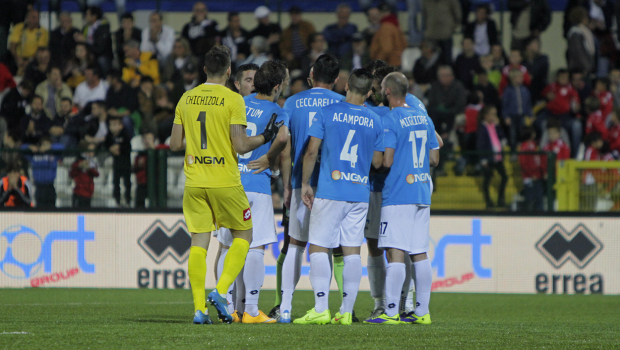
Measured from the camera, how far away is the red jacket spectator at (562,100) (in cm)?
1529

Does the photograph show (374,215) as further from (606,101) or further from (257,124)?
(606,101)

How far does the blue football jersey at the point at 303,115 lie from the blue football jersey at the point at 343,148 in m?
0.38

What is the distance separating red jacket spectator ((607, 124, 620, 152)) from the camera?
46.5ft

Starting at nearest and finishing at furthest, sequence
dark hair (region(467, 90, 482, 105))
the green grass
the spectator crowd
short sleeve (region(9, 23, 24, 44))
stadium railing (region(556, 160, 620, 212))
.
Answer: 1. the green grass
2. stadium railing (region(556, 160, 620, 212))
3. the spectator crowd
4. dark hair (region(467, 90, 482, 105))
5. short sleeve (region(9, 23, 24, 44))

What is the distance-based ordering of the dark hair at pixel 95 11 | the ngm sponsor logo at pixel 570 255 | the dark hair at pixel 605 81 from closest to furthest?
the ngm sponsor logo at pixel 570 255
the dark hair at pixel 605 81
the dark hair at pixel 95 11

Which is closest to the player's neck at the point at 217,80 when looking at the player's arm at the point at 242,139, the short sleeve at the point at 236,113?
the short sleeve at the point at 236,113

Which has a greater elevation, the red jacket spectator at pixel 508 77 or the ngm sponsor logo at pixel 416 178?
the red jacket spectator at pixel 508 77

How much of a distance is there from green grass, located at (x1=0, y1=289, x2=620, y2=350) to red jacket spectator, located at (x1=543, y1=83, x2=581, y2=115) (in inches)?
207

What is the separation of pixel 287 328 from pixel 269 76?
228 centimetres

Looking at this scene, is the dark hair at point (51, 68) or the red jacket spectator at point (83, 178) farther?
the dark hair at point (51, 68)

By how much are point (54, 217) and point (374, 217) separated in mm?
6568

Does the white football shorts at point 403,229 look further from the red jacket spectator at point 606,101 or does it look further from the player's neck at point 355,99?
the red jacket spectator at point 606,101

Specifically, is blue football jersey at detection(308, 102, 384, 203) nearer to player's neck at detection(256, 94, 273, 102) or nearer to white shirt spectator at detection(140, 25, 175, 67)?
player's neck at detection(256, 94, 273, 102)

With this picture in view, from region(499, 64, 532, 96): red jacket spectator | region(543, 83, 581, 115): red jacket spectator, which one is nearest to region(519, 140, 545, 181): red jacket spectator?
region(543, 83, 581, 115): red jacket spectator
